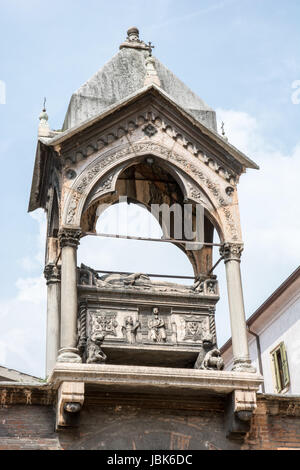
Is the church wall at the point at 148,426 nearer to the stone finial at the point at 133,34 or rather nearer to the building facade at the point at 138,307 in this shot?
the building facade at the point at 138,307

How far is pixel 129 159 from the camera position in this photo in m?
15.0

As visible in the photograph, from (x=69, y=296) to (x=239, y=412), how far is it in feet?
10.5

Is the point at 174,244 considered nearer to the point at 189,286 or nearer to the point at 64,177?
the point at 189,286

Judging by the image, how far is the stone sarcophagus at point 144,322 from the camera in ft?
46.4

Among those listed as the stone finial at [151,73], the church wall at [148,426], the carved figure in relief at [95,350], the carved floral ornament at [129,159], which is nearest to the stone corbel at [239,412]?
the church wall at [148,426]

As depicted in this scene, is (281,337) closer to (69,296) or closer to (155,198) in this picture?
(155,198)

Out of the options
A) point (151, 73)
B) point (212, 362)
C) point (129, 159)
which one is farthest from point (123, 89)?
point (212, 362)

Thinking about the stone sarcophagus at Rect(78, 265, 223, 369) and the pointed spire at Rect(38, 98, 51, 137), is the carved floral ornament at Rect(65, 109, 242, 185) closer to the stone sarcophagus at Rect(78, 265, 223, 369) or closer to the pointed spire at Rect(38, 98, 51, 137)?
the pointed spire at Rect(38, 98, 51, 137)

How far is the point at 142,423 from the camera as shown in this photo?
13.4 m

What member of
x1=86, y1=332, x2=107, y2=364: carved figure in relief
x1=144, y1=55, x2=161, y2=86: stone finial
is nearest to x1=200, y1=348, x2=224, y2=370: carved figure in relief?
x1=86, y1=332, x2=107, y2=364: carved figure in relief

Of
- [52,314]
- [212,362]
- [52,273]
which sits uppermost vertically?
[52,273]

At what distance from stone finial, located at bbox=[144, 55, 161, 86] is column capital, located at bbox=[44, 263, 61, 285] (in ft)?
12.1
